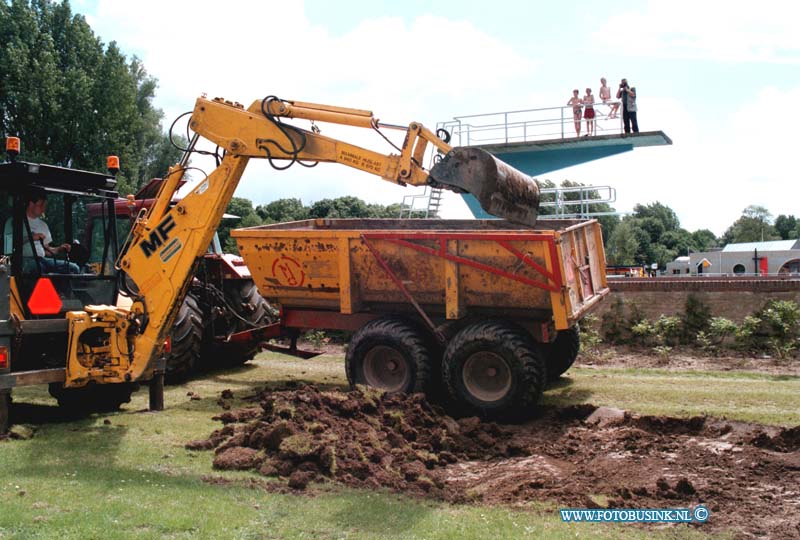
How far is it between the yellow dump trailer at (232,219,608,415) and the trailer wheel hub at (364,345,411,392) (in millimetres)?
14

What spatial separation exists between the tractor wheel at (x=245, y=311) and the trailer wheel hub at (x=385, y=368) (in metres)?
2.79

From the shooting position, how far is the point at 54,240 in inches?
334

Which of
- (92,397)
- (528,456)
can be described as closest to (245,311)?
(92,397)

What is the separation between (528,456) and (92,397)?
4958 millimetres

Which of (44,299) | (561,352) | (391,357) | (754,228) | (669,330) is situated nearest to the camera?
(44,299)

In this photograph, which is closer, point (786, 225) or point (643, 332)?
point (643, 332)

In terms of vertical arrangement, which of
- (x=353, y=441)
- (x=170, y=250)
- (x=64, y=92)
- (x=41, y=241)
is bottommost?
(x=353, y=441)

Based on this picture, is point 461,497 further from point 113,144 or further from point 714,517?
point 113,144

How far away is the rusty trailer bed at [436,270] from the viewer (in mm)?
9125

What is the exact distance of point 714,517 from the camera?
552 cm

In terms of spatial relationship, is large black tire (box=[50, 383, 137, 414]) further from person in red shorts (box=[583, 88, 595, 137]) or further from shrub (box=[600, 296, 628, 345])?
person in red shorts (box=[583, 88, 595, 137])

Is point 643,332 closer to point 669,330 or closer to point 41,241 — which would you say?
point 669,330

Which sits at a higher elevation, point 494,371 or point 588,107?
point 588,107

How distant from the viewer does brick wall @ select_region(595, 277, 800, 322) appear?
45.2ft
